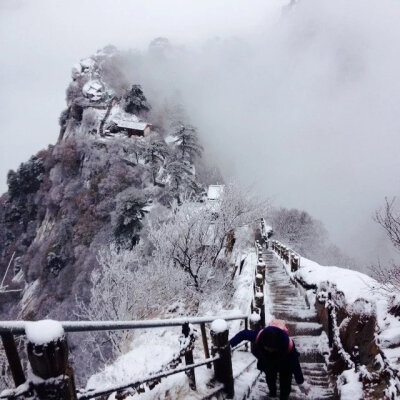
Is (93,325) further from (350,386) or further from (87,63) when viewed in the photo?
(87,63)

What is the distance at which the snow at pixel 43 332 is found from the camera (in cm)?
194

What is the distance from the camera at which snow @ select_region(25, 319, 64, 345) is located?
1938 millimetres

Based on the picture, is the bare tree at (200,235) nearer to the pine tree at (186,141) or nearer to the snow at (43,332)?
the snow at (43,332)

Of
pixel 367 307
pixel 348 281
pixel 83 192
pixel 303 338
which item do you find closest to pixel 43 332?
pixel 367 307


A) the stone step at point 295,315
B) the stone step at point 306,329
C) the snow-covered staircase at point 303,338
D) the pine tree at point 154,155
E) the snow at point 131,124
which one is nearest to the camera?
the snow-covered staircase at point 303,338

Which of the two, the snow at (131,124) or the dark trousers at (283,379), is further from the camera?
the snow at (131,124)

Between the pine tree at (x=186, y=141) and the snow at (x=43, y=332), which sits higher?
the pine tree at (x=186, y=141)

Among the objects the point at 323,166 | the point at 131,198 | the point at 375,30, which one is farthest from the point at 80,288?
the point at 375,30

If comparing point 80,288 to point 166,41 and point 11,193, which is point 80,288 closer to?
point 11,193

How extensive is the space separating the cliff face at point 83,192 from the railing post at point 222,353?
76.6 feet

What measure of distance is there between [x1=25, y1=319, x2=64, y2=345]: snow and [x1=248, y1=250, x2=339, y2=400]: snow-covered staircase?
3986 millimetres

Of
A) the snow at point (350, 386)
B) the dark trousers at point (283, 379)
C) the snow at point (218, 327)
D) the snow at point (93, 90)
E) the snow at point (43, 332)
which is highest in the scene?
the snow at point (93, 90)

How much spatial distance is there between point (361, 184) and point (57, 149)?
83380mm

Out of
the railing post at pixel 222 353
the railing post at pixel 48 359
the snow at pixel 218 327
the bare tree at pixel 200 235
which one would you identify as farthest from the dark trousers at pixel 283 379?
the bare tree at pixel 200 235
